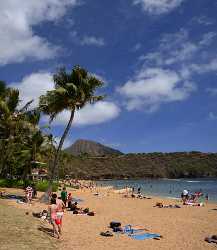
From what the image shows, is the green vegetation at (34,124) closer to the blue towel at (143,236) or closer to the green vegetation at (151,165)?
the blue towel at (143,236)

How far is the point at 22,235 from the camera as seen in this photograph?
45.4ft

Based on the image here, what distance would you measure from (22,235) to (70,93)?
52.3ft

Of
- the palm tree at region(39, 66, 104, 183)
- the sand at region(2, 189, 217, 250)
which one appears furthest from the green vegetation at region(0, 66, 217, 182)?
the sand at region(2, 189, 217, 250)

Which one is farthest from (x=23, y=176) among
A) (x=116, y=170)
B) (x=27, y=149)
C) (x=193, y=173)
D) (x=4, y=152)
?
(x=193, y=173)

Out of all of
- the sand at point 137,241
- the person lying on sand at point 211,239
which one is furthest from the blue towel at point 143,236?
the person lying on sand at point 211,239

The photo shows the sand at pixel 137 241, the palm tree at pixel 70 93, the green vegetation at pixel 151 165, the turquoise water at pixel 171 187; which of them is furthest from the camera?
the green vegetation at pixel 151 165

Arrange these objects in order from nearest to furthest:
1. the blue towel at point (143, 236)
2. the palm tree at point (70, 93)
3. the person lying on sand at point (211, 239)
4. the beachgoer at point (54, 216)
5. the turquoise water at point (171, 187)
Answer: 1. the beachgoer at point (54, 216)
2. the person lying on sand at point (211, 239)
3. the blue towel at point (143, 236)
4. the palm tree at point (70, 93)
5. the turquoise water at point (171, 187)

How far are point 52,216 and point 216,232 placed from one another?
7.81 meters

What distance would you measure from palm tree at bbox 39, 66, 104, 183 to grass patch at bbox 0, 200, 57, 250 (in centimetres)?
1208

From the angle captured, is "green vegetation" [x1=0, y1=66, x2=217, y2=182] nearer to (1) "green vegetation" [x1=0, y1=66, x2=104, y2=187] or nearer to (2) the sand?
(1) "green vegetation" [x1=0, y1=66, x2=104, y2=187]

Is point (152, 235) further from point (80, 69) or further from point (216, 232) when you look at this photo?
point (80, 69)

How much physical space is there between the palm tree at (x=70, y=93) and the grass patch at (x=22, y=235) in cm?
1208

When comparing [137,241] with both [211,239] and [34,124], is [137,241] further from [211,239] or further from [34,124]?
[34,124]

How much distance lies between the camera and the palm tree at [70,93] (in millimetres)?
28547
